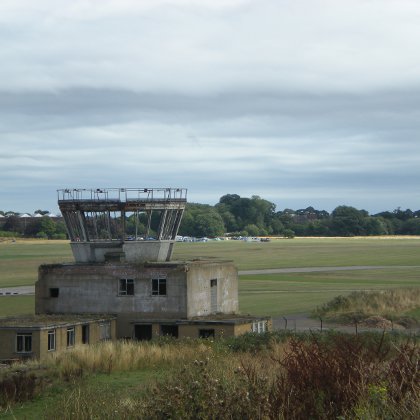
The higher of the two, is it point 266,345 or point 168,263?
point 168,263

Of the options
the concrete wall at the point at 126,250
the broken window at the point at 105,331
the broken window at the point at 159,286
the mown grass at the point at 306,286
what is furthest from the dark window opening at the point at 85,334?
the mown grass at the point at 306,286

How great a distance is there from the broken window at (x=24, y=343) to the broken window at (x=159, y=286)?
22.5 feet

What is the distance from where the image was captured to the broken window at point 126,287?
37906 mm

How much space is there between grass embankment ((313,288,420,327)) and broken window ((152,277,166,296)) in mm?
12713

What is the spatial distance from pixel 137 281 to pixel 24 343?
267 inches

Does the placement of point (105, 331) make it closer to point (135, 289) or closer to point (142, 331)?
point (142, 331)

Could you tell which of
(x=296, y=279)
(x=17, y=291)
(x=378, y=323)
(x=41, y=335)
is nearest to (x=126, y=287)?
(x=41, y=335)

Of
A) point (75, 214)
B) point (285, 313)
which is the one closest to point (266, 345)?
point (75, 214)

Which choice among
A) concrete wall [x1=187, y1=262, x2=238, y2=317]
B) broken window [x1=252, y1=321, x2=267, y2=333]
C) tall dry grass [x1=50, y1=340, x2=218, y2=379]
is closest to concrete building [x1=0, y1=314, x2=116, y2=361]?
concrete wall [x1=187, y1=262, x2=238, y2=317]

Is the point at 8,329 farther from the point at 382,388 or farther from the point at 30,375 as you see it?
the point at 382,388

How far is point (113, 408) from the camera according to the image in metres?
13.7

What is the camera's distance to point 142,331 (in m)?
37.4

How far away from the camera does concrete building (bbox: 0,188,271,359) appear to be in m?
36.7

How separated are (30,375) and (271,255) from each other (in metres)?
125
